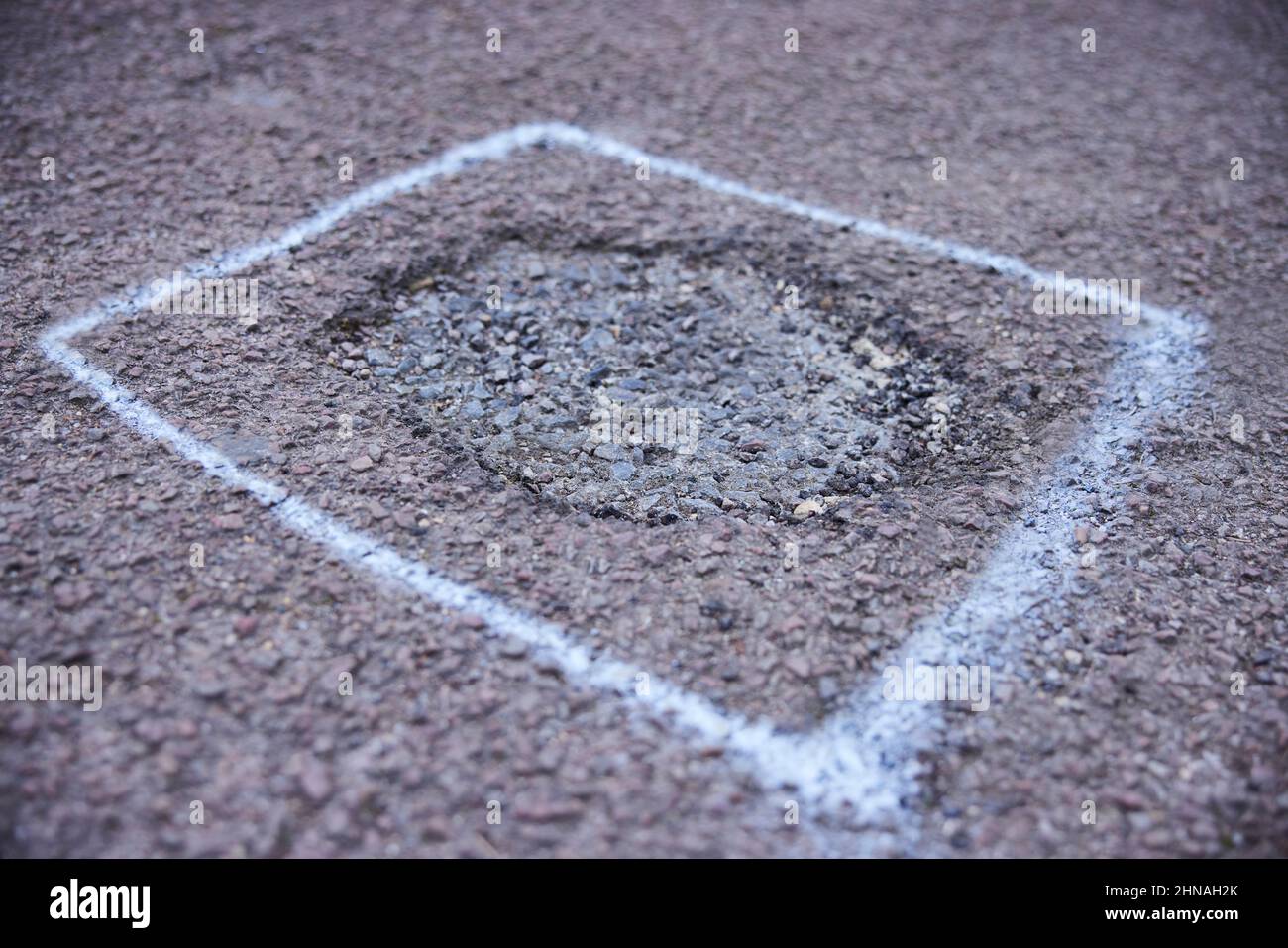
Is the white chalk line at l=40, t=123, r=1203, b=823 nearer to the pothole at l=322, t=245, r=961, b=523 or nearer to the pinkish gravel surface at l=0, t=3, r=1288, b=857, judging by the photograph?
the pinkish gravel surface at l=0, t=3, r=1288, b=857

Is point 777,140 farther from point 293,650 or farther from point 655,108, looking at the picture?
point 293,650

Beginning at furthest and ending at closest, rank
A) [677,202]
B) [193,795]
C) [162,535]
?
[677,202], [162,535], [193,795]

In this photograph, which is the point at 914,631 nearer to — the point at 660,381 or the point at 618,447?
the point at 618,447

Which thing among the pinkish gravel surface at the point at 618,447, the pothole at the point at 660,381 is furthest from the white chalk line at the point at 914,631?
the pothole at the point at 660,381

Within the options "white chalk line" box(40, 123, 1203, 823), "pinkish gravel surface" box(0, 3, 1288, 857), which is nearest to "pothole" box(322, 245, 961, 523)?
"pinkish gravel surface" box(0, 3, 1288, 857)

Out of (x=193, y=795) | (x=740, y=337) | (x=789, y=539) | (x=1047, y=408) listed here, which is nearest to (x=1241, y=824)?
(x=789, y=539)
